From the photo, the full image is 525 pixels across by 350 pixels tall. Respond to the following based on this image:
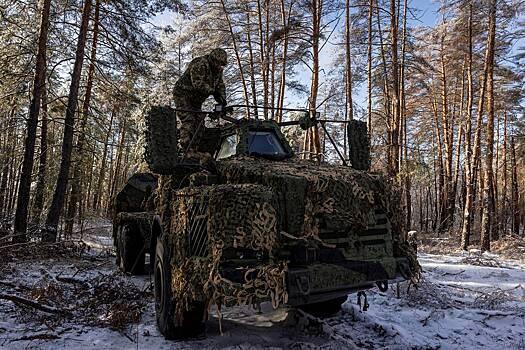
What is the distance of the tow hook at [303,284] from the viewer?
352 centimetres

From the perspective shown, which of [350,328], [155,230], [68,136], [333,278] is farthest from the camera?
[68,136]

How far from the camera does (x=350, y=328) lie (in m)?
4.92

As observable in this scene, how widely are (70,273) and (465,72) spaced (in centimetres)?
1973

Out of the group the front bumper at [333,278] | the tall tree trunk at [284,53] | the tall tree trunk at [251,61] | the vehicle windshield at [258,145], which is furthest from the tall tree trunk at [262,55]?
the front bumper at [333,278]

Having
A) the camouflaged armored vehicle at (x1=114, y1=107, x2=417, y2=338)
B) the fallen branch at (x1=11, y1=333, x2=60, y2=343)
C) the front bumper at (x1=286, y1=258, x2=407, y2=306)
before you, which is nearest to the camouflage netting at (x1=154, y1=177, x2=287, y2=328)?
the camouflaged armored vehicle at (x1=114, y1=107, x2=417, y2=338)

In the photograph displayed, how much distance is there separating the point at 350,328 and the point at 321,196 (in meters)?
1.86

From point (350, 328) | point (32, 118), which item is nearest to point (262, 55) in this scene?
point (32, 118)

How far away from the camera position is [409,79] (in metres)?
21.7

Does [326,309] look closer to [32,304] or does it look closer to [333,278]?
[333,278]

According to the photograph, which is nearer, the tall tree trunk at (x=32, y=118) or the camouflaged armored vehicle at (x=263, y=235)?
the camouflaged armored vehicle at (x=263, y=235)

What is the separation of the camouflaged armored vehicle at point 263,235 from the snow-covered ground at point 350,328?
0.41m

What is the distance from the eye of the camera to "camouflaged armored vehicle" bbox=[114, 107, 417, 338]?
3490 mm

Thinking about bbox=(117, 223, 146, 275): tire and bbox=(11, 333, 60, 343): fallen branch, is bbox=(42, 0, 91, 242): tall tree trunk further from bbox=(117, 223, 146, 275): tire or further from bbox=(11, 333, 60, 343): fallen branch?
bbox=(11, 333, 60, 343): fallen branch

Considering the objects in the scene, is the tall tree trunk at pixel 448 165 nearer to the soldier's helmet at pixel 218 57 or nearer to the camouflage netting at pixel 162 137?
the soldier's helmet at pixel 218 57
